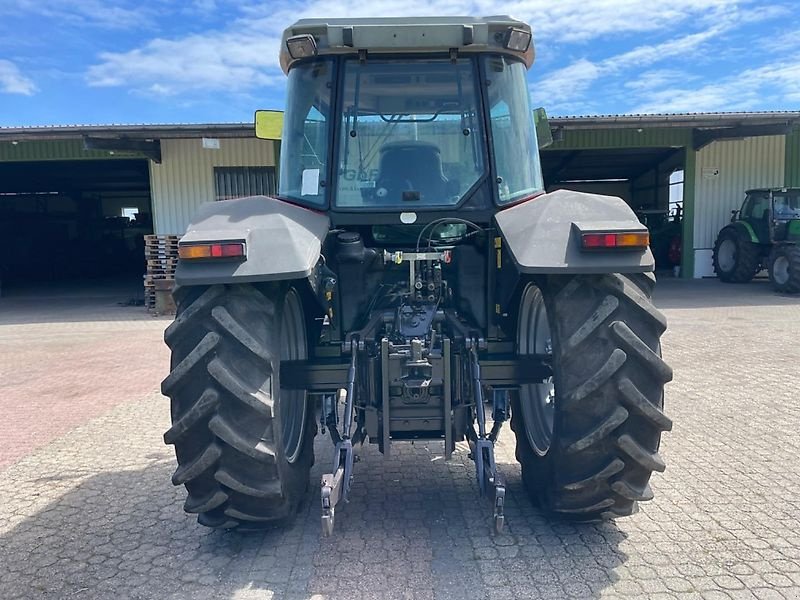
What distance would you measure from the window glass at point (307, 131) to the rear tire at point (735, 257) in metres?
15.9

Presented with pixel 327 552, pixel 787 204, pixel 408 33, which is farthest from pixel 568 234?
pixel 787 204

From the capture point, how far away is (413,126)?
3.60m

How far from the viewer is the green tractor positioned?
1489 cm

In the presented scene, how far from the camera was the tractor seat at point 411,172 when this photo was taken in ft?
11.6

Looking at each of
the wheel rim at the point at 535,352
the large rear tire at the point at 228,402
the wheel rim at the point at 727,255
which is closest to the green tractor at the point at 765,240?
the wheel rim at the point at 727,255

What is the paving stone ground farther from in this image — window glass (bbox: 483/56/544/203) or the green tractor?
the green tractor

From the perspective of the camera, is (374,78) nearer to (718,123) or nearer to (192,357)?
(192,357)

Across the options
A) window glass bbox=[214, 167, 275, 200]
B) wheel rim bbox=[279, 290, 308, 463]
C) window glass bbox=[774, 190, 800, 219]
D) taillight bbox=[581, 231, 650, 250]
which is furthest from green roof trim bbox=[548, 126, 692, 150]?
taillight bbox=[581, 231, 650, 250]

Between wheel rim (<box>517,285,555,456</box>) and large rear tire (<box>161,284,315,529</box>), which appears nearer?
large rear tire (<box>161,284,315,529</box>)

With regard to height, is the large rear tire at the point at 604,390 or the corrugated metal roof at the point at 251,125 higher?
the corrugated metal roof at the point at 251,125

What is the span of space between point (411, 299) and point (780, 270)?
48.0 feet

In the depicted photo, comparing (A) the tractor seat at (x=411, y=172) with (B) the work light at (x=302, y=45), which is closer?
(B) the work light at (x=302, y=45)

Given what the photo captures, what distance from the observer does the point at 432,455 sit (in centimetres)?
450

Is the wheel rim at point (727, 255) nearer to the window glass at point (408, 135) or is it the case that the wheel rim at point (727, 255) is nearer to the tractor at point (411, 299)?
the tractor at point (411, 299)
